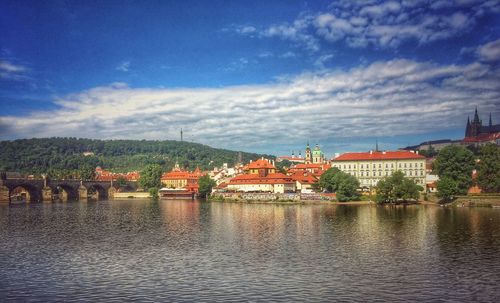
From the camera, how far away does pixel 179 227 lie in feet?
215

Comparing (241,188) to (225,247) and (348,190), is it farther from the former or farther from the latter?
(225,247)

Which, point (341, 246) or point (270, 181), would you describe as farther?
point (270, 181)

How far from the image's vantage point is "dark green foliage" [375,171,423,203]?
10431cm

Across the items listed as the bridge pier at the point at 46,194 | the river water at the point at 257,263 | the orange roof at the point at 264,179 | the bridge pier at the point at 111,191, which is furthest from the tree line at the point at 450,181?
the bridge pier at the point at 111,191

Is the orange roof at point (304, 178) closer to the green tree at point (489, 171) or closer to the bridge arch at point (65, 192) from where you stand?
the green tree at point (489, 171)

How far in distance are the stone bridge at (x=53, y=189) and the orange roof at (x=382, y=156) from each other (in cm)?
9156

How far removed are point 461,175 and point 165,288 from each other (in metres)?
91.8

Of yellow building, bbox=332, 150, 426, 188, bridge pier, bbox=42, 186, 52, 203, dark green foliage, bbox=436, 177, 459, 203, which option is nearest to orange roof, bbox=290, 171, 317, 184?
yellow building, bbox=332, 150, 426, 188

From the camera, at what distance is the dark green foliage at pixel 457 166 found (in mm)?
106438

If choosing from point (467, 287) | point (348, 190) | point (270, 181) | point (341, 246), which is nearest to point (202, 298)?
point (467, 287)

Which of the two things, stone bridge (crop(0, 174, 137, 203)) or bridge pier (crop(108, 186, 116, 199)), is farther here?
bridge pier (crop(108, 186, 116, 199))

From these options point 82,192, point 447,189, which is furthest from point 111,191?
point 447,189

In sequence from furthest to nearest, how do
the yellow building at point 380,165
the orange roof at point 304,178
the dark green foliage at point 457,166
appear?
the orange roof at point 304,178 → the yellow building at point 380,165 → the dark green foliage at point 457,166

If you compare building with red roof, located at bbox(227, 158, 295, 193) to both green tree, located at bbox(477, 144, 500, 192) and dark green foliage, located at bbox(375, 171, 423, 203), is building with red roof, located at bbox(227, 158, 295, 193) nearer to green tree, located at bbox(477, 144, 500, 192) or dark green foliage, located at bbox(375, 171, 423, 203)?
dark green foliage, located at bbox(375, 171, 423, 203)
